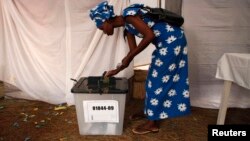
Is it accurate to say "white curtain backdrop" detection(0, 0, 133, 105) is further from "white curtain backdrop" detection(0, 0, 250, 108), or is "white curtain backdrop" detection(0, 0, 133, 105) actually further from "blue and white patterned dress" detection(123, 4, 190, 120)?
"blue and white patterned dress" detection(123, 4, 190, 120)

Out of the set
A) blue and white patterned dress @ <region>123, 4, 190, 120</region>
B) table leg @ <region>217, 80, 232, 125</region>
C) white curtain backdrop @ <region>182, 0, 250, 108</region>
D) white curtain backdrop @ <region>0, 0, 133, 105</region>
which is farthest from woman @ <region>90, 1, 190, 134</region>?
white curtain backdrop @ <region>182, 0, 250, 108</region>

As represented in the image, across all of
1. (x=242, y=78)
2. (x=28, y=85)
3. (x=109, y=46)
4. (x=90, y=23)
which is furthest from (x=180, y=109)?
(x=28, y=85)

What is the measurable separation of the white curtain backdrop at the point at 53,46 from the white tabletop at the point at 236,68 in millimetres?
975

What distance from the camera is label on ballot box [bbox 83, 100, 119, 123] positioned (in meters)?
1.72

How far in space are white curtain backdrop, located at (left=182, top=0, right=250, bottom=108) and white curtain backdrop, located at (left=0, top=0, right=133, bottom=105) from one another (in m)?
0.66

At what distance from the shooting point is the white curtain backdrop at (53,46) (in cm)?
229

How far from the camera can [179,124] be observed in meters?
2.10

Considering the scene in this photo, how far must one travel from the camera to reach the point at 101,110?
174 cm

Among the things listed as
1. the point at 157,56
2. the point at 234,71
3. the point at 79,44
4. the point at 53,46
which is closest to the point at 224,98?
the point at 234,71

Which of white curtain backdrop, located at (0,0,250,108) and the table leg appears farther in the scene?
white curtain backdrop, located at (0,0,250,108)

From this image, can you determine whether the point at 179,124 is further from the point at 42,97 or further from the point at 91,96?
the point at 42,97

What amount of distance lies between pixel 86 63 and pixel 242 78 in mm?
1378

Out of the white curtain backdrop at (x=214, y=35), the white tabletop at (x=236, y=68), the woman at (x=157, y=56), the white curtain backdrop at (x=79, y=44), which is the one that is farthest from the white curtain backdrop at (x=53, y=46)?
the white tabletop at (x=236, y=68)

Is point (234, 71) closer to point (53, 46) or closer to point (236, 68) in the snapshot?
point (236, 68)
